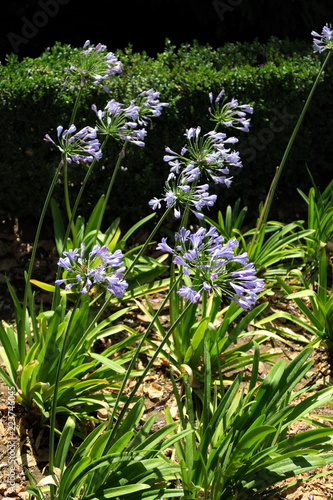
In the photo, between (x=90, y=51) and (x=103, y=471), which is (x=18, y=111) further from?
(x=103, y=471)

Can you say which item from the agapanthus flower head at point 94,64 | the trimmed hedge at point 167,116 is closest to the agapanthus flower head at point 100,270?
the agapanthus flower head at point 94,64

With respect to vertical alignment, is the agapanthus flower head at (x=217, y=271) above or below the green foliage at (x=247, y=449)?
above
